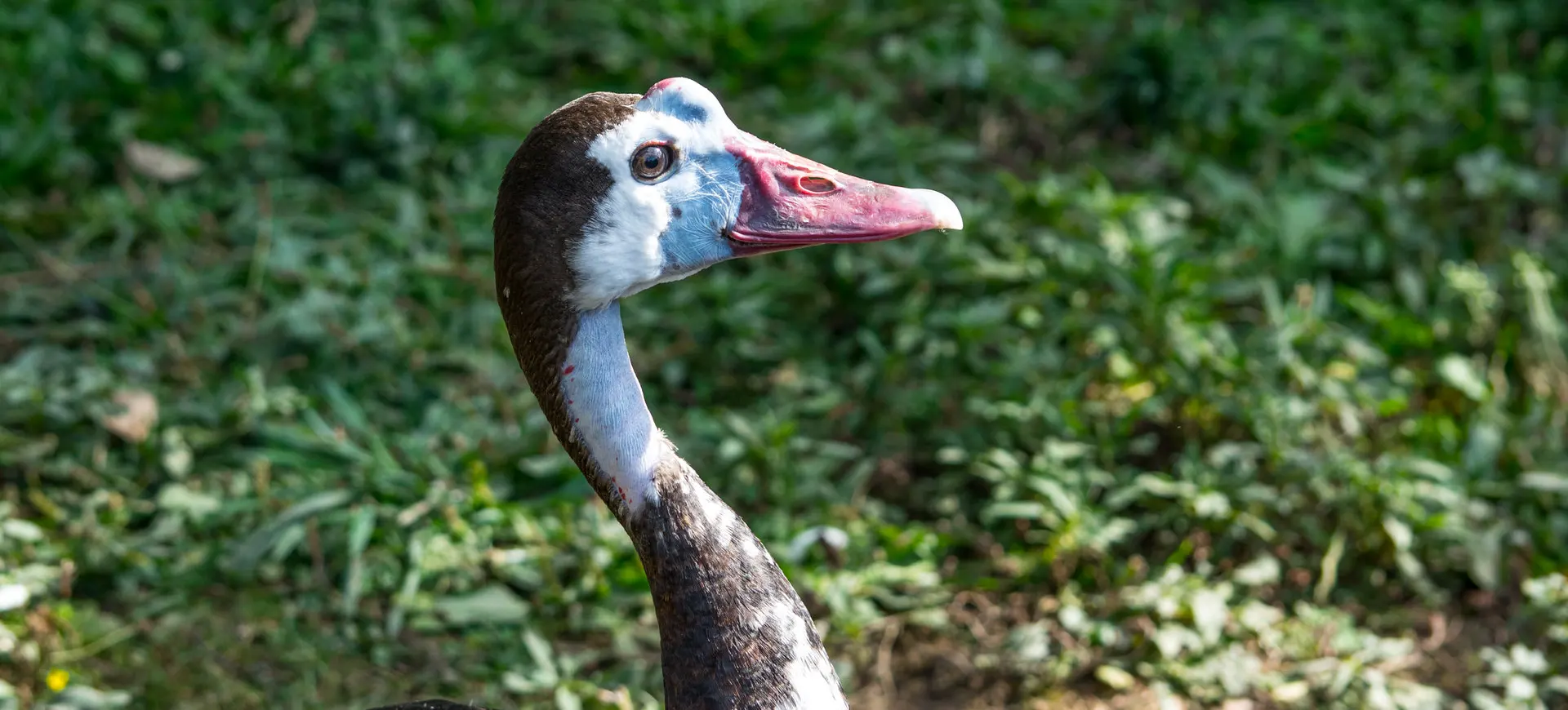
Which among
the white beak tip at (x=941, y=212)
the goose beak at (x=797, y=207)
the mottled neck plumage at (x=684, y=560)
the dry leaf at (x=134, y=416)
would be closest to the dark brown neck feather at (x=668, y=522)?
the mottled neck plumage at (x=684, y=560)

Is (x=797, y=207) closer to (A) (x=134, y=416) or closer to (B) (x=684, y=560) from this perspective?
(B) (x=684, y=560)

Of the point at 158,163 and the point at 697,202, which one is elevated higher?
the point at 697,202

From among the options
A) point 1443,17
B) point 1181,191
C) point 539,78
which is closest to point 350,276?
point 539,78

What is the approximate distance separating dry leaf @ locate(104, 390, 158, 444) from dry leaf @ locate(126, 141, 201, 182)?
41.4 inches

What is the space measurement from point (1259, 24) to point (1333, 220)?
1.16 m

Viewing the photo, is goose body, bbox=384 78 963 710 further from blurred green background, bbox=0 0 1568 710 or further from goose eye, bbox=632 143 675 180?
blurred green background, bbox=0 0 1568 710

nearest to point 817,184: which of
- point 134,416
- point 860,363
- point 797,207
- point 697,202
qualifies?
point 797,207

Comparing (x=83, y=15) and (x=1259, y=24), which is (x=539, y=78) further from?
(x=1259, y=24)

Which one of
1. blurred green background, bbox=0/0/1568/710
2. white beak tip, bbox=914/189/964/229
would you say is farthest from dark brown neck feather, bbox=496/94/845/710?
blurred green background, bbox=0/0/1568/710

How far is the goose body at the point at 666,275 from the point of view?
7.18 feet

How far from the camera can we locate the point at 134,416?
3668mm

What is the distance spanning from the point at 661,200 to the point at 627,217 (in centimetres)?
6

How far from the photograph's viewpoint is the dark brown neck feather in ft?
7.15

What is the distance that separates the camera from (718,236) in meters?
2.30
